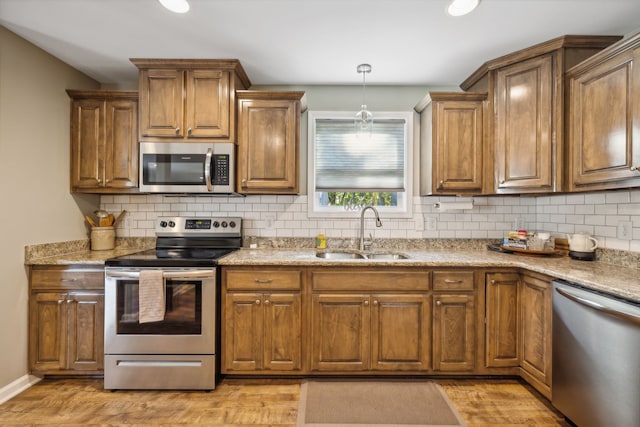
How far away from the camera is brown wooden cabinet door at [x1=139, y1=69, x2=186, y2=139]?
8.83 feet

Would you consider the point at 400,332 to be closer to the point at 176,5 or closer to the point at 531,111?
the point at 531,111

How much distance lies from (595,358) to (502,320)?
728 mm

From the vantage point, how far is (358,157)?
10.4 ft

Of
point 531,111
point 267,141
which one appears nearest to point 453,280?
point 531,111

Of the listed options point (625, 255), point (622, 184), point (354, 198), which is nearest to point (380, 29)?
point (354, 198)

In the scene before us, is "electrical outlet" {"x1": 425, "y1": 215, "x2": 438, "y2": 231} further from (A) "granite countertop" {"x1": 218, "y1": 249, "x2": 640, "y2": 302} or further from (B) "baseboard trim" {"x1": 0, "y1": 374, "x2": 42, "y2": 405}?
(B) "baseboard trim" {"x1": 0, "y1": 374, "x2": 42, "y2": 405}

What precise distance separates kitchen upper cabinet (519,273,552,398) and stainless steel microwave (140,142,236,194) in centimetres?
233

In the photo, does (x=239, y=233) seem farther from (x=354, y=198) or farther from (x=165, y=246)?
(x=354, y=198)

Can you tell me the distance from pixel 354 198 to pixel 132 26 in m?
2.22

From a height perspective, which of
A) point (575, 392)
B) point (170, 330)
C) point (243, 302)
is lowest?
point (575, 392)

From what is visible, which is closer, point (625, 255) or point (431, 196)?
point (625, 255)

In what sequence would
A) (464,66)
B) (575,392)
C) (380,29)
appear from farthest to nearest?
1. (464,66)
2. (380,29)
3. (575,392)

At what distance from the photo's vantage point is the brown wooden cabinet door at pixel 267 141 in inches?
109

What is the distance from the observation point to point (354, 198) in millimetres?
3258
